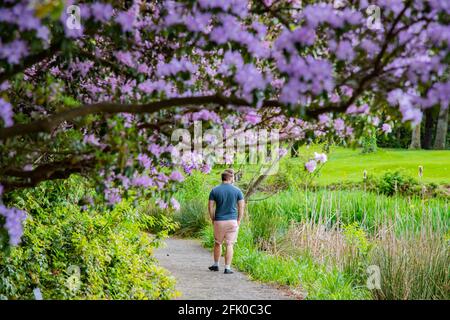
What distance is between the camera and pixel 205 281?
8414 mm

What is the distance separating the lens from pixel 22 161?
4.10m

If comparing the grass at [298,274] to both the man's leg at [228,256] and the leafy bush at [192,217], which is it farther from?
the leafy bush at [192,217]

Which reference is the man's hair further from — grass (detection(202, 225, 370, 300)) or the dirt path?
the dirt path

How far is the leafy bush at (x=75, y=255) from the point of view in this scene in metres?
5.86

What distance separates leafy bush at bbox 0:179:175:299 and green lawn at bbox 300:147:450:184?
1424 cm

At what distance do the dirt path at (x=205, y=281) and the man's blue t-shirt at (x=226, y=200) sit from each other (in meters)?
0.84

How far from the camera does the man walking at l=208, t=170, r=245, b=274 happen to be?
912 centimetres

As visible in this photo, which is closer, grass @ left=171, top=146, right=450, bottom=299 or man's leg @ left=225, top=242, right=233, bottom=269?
grass @ left=171, top=146, right=450, bottom=299

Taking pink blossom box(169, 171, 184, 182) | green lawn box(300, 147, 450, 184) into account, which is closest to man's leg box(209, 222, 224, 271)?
pink blossom box(169, 171, 184, 182)

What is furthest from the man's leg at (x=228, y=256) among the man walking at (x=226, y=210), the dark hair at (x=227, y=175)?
the dark hair at (x=227, y=175)

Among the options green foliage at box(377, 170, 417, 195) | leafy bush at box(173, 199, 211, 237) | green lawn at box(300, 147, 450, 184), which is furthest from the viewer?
green lawn at box(300, 147, 450, 184)

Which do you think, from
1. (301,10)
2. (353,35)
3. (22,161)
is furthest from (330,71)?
(22,161)

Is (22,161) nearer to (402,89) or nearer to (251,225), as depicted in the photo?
(402,89)
